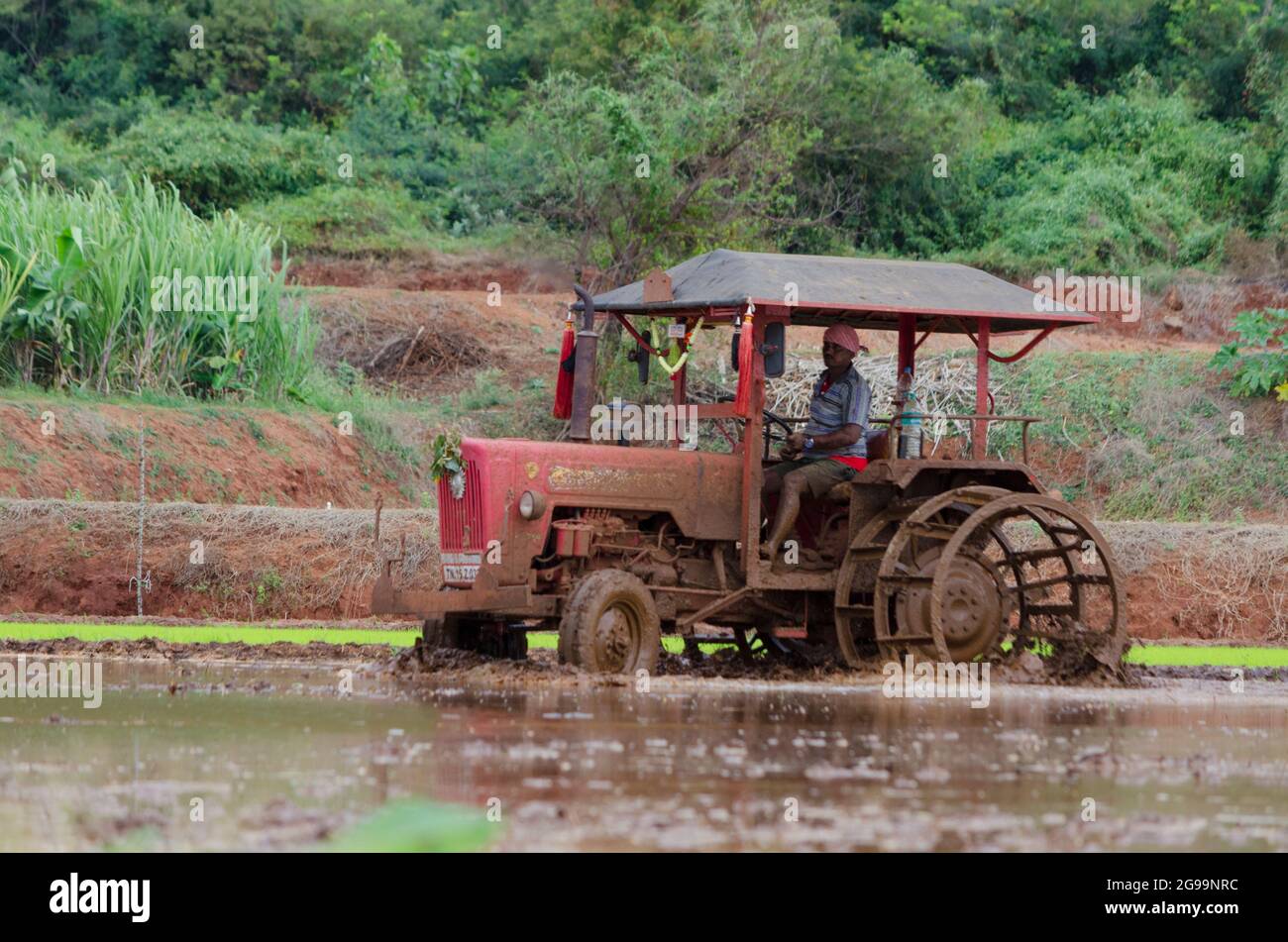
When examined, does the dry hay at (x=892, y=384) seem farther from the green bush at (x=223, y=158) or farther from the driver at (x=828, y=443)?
the green bush at (x=223, y=158)

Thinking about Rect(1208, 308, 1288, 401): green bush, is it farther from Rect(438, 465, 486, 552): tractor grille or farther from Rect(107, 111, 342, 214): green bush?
Rect(107, 111, 342, 214): green bush

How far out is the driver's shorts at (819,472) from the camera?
1403 centimetres

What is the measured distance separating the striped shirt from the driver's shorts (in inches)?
4.5

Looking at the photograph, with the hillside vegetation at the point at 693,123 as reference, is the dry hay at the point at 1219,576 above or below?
below

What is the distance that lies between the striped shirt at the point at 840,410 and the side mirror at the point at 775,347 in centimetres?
53

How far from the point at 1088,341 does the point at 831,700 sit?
18.2 m

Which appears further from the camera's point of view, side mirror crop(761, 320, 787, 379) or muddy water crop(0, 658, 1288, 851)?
side mirror crop(761, 320, 787, 379)

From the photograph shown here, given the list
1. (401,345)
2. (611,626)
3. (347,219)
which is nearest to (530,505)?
(611,626)

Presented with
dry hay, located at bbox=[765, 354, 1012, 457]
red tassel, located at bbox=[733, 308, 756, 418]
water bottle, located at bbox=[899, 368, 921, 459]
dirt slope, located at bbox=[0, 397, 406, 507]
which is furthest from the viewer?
dry hay, located at bbox=[765, 354, 1012, 457]

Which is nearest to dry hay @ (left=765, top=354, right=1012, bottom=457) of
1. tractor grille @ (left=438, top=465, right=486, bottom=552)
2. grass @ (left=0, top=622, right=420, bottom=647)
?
grass @ (left=0, top=622, right=420, bottom=647)

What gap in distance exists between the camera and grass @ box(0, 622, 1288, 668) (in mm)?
15797

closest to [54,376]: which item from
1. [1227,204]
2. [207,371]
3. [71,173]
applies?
[207,371]

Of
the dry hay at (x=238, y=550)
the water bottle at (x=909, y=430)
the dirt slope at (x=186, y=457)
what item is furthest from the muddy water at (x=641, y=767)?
the dirt slope at (x=186, y=457)

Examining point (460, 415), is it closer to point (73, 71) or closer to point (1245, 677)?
point (1245, 677)
